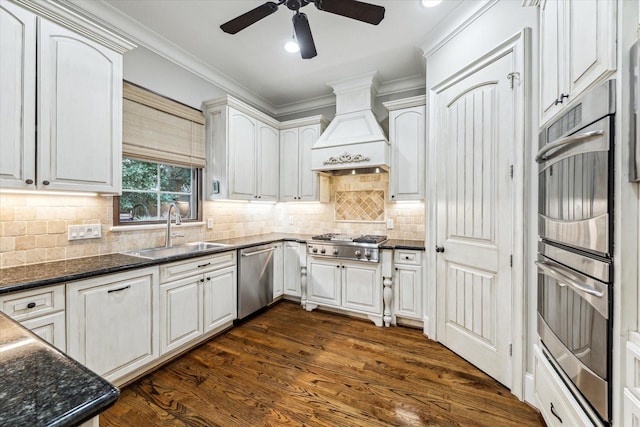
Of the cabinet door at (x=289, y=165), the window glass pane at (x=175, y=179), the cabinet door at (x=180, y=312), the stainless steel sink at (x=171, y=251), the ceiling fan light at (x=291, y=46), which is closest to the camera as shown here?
the cabinet door at (x=180, y=312)

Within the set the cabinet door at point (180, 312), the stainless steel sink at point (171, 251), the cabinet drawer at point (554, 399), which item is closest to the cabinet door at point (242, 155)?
the stainless steel sink at point (171, 251)

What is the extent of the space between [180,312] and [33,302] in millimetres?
961

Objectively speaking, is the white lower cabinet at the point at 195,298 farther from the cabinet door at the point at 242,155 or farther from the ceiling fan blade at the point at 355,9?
the ceiling fan blade at the point at 355,9

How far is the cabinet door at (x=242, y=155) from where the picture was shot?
3182 millimetres

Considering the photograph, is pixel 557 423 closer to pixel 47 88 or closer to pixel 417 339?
pixel 417 339

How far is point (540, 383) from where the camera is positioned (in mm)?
1591

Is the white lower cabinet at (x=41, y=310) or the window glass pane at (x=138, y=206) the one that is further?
the window glass pane at (x=138, y=206)

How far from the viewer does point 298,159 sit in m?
3.88

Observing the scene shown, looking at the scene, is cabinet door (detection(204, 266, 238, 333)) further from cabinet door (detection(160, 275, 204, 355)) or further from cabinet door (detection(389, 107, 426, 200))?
cabinet door (detection(389, 107, 426, 200))

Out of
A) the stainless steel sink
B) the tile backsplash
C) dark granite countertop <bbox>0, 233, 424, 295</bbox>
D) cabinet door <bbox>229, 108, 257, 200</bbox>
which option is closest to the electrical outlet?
the tile backsplash

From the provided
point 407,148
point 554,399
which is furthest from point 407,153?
point 554,399

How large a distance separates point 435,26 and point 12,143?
3223 millimetres

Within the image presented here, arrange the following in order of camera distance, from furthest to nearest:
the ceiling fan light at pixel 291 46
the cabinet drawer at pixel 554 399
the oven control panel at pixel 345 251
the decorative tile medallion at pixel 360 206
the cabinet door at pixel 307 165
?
the cabinet door at pixel 307 165 → the decorative tile medallion at pixel 360 206 → the oven control panel at pixel 345 251 → the ceiling fan light at pixel 291 46 → the cabinet drawer at pixel 554 399

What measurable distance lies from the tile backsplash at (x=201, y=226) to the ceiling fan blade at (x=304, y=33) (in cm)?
193
